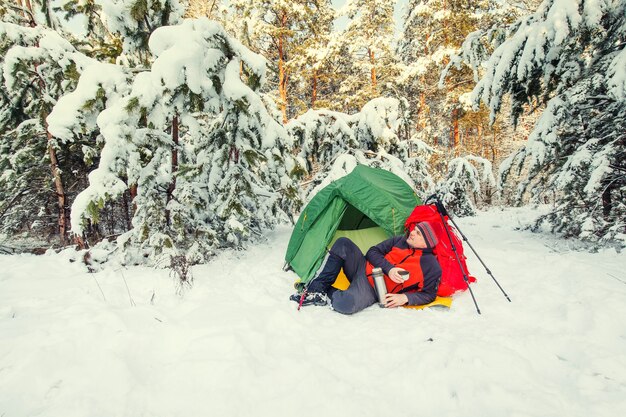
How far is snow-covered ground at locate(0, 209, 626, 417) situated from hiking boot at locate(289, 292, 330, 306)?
13 centimetres

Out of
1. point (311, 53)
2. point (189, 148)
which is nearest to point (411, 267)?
point (189, 148)

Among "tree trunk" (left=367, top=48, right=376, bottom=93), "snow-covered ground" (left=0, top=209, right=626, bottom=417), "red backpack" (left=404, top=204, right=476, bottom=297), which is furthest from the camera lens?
"tree trunk" (left=367, top=48, right=376, bottom=93)

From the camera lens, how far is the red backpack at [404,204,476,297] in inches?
142

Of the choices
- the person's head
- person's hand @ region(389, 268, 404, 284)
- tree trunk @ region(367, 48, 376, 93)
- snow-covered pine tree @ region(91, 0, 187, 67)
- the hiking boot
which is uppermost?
tree trunk @ region(367, 48, 376, 93)

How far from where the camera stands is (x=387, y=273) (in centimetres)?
357

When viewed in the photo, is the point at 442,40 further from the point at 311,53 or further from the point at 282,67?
the point at 282,67

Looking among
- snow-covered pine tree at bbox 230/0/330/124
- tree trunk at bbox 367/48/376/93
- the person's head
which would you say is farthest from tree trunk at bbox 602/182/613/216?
tree trunk at bbox 367/48/376/93

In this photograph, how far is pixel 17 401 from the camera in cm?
178

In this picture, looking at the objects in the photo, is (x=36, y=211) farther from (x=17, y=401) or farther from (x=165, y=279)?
(x=17, y=401)

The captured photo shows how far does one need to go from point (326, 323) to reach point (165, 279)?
7.34ft

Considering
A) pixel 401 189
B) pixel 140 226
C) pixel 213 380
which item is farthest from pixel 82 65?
pixel 401 189

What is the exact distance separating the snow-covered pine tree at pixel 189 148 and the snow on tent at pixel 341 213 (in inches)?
41.8

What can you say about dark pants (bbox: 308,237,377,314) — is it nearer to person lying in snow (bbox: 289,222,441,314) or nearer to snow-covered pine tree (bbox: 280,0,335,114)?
person lying in snow (bbox: 289,222,441,314)

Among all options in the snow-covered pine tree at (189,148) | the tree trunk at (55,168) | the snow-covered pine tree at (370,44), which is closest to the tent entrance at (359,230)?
the snow-covered pine tree at (189,148)
